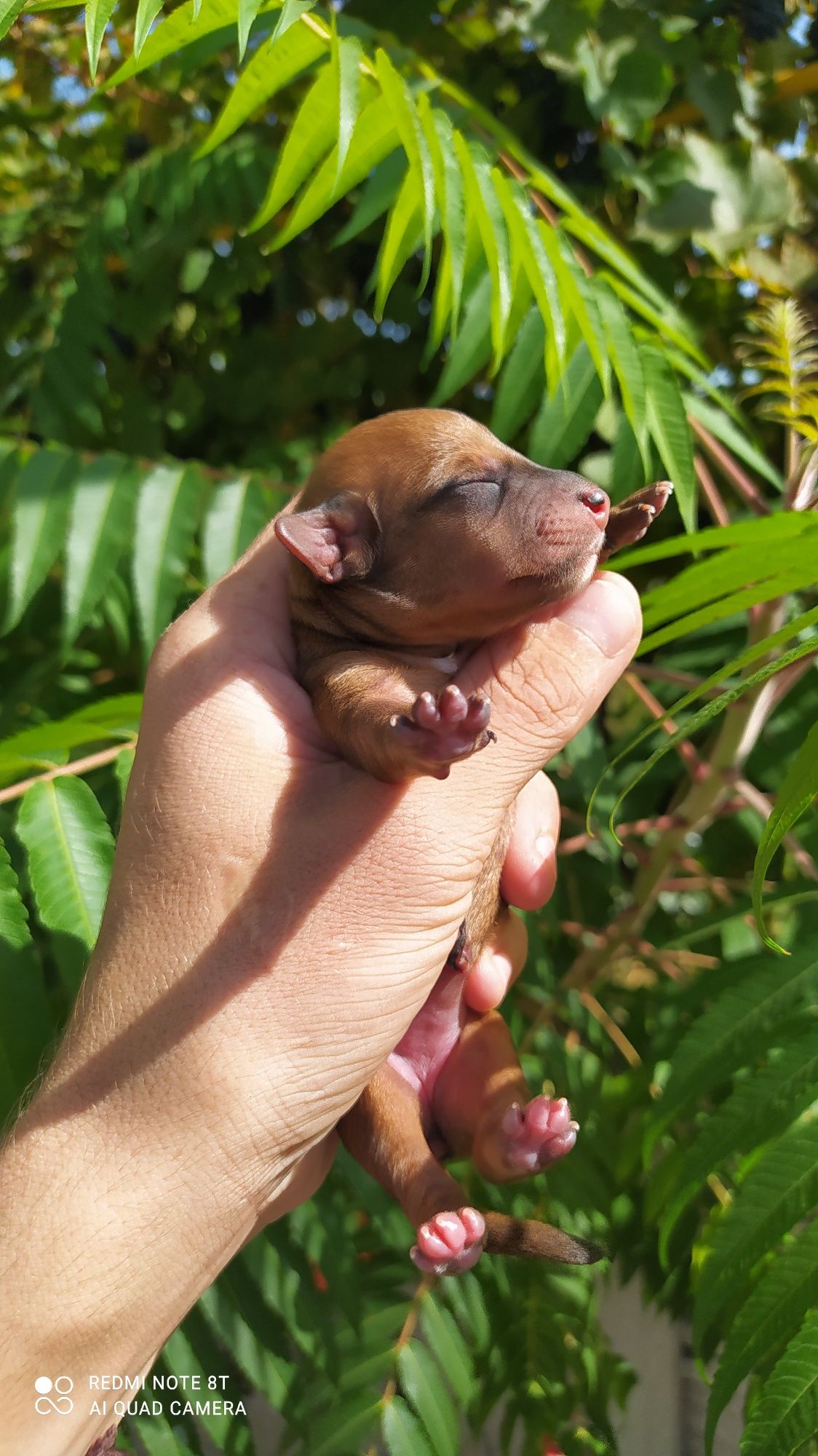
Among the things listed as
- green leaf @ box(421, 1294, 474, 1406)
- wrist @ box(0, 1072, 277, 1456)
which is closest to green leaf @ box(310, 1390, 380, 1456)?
green leaf @ box(421, 1294, 474, 1406)

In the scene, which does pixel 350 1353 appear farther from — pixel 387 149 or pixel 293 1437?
pixel 387 149

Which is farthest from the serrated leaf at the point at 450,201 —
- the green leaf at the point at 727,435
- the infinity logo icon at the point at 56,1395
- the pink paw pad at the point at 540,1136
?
the infinity logo icon at the point at 56,1395

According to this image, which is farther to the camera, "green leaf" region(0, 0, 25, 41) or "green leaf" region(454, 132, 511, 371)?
"green leaf" region(454, 132, 511, 371)

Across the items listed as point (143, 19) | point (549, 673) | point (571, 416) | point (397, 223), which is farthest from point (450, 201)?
point (549, 673)

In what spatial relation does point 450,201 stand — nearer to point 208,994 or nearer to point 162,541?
point 162,541

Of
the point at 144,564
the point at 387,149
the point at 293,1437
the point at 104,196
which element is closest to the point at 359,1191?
the point at 293,1437

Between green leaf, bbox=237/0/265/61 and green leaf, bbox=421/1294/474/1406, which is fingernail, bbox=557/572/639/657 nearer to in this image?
green leaf, bbox=237/0/265/61
